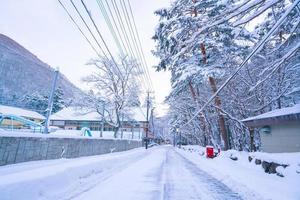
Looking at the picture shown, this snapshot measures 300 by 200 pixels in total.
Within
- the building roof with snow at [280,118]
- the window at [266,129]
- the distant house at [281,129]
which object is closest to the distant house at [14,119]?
the building roof with snow at [280,118]

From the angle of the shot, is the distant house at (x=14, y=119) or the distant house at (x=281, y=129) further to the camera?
the distant house at (x=14, y=119)

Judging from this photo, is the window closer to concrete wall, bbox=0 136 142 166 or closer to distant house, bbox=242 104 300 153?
distant house, bbox=242 104 300 153

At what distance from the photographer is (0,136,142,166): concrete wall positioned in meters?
6.92

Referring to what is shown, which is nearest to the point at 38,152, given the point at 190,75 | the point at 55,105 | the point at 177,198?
the point at 177,198

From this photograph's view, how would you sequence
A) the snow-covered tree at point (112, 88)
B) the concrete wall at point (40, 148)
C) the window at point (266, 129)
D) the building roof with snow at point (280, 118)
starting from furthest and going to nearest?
the snow-covered tree at point (112, 88) → the window at point (266, 129) → the building roof with snow at point (280, 118) → the concrete wall at point (40, 148)

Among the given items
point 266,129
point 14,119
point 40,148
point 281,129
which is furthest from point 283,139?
point 14,119

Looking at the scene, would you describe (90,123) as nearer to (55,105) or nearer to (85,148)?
(55,105)

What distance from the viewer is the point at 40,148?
8.77m

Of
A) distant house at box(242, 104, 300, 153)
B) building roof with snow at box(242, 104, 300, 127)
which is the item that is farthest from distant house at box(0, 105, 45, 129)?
distant house at box(242, 104, 300, 153)

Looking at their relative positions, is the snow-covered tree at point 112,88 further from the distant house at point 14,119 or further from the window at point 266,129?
the window at point 266,129

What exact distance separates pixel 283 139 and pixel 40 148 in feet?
39.1

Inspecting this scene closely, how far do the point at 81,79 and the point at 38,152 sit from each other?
24689 millimetres

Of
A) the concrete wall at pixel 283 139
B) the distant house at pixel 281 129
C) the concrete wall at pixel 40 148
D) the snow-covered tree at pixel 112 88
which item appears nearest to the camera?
the concrete wall at pixel 40 148

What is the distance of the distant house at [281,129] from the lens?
1032 centimetres
